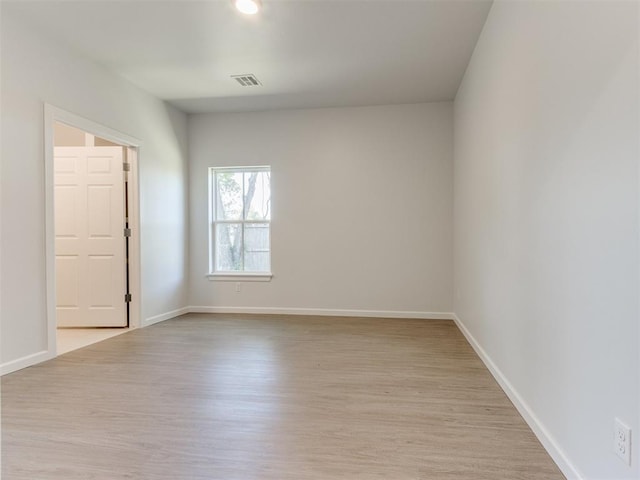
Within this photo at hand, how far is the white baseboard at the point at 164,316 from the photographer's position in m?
4.36

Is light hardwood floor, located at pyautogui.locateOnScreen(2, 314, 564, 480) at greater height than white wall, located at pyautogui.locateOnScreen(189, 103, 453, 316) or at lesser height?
lesser

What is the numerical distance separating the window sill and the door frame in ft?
3.78

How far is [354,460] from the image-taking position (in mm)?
1651

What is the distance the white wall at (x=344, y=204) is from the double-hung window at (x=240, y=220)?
0.14m

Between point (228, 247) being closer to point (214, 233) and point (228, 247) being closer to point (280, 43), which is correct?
point (214, 233)

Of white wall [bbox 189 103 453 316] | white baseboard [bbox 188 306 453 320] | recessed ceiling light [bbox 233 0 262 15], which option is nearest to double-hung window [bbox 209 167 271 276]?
white wall [bbox 189 103 453 316]

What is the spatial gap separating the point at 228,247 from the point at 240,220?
44 centimetres

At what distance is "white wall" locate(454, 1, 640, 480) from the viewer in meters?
1.16

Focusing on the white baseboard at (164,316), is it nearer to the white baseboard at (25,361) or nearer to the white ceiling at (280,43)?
the white baseboard at (25,361)

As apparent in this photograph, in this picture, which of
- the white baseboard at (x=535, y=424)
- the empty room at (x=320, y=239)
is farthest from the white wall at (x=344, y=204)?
the white baseboard at (x=535, y=424)

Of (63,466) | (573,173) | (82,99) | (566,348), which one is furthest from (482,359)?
(82,99)

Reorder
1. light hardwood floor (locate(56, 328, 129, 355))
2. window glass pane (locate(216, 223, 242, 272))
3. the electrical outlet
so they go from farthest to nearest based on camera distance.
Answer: window glass pane (locate(216, 223, 242, 272)), light hardwood floor (locate(56, 328, 129, 355)), the electrical outlet

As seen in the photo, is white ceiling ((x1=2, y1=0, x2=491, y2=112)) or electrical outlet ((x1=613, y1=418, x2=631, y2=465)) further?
white ceiling ((x1=2, y1=0, x2=491, y2=112))

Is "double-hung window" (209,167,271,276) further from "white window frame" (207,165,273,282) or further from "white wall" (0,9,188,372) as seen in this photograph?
"white wall" (0,9,188,372)
